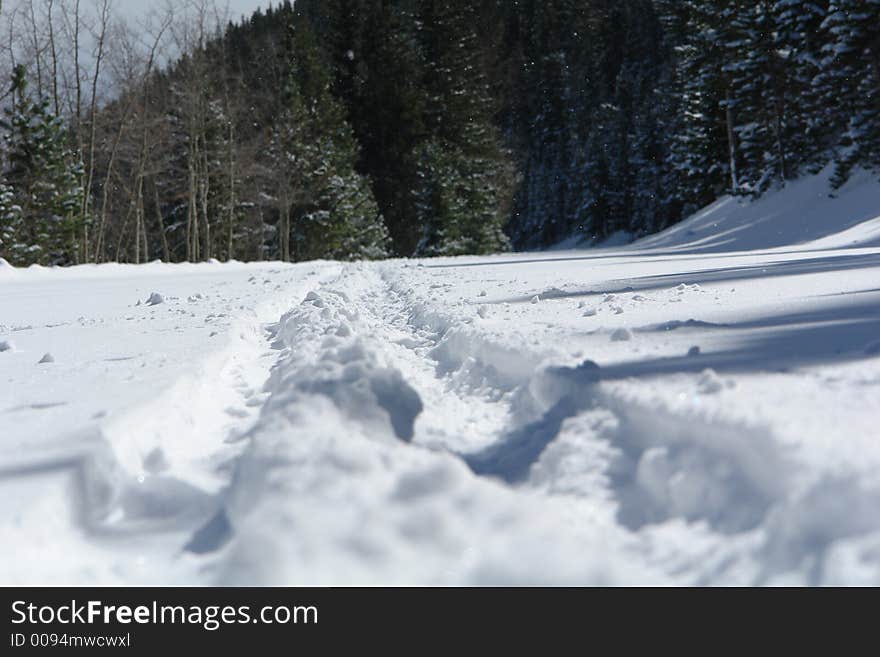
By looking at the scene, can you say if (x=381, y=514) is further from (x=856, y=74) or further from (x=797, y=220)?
(x=856, y=74)

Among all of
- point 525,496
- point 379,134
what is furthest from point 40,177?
point 525,496

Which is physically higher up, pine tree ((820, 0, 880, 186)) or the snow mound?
pine tree ((820, 0, 880, 186))

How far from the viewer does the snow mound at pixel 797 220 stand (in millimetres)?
14695

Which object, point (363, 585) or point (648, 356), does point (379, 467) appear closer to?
point (363, 585)

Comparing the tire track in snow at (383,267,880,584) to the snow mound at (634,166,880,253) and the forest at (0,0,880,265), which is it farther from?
the forest at (0,0,880,265)

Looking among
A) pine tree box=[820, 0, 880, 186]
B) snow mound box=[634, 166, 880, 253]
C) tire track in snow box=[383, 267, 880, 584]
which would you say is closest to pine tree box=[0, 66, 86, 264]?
snow mound box=[634, 166, 880, 253]

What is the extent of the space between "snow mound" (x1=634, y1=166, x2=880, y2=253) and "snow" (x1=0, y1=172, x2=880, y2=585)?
10.9 metres

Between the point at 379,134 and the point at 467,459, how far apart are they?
4490 centimetres

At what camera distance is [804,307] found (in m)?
4.10

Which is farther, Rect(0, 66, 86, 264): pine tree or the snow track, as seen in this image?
Rect(0, 66, 86, 264): pine tree

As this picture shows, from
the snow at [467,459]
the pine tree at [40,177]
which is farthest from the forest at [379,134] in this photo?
the snow at [467,459]

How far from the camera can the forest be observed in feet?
72.8

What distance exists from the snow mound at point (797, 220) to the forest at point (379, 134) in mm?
619

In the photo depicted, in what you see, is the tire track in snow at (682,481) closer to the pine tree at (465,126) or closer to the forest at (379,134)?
the forest at (379,134)
